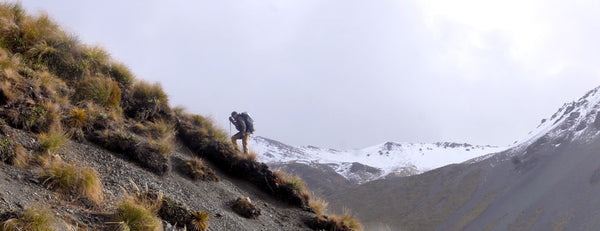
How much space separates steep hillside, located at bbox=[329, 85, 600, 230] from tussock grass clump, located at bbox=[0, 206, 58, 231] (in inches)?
2427

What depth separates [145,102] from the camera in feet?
34.3

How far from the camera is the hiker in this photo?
41.3 ft

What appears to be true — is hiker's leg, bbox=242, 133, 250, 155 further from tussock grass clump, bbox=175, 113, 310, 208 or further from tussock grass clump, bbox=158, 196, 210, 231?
tussock grass clump, bbox=158, 196, 210, 231

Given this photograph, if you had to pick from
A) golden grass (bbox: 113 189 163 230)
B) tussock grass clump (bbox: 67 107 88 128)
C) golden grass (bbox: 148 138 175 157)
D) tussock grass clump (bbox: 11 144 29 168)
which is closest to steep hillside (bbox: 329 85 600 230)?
golden grass (bbox: 148 138 175 157)

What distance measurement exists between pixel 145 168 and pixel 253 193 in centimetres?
298

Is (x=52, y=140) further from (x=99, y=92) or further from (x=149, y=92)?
(x=149, y=92)

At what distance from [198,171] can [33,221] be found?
484cm

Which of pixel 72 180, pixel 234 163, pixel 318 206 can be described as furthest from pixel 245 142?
pixel 72 180

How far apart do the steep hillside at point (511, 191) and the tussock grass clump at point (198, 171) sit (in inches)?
2230

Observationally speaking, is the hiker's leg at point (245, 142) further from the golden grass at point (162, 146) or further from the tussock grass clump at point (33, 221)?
the tussock grass clump at point (33, 221)

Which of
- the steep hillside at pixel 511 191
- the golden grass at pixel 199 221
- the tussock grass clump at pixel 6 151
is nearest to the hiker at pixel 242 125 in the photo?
the golden grass at pixel 199 221

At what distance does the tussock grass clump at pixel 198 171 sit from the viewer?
931 cm

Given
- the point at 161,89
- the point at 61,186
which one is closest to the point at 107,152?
the point at 61,186

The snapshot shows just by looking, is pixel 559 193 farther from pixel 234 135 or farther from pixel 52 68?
pixel 52 68
